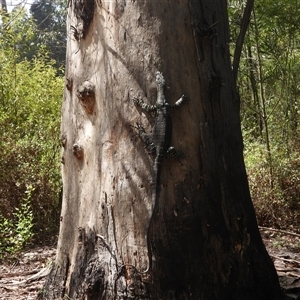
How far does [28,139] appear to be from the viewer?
25.1 ft

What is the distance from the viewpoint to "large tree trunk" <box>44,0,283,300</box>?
3494 millimetres

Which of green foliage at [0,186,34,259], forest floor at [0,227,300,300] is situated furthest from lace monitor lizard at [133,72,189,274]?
green foliage at [0,186,34,259]

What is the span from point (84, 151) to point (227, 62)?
4.07 ft

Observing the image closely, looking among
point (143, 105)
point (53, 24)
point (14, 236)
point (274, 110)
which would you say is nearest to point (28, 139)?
point (14, 236)

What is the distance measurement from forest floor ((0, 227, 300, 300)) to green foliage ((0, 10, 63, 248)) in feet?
1.27

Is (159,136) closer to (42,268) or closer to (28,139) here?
(42,268)

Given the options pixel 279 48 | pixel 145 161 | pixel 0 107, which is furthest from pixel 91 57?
pixel 279 48

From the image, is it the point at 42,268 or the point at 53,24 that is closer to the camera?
the point at 42,268

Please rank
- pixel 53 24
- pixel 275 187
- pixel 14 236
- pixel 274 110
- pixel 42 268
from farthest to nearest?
pixel 53 24
pixel 274 110
pixel 275 187
pixel 14 236
pixel 42 268

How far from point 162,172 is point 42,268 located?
8.57 ft

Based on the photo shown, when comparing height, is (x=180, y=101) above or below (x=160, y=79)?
below

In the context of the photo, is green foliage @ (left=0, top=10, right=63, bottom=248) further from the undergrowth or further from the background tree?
the undergrowth

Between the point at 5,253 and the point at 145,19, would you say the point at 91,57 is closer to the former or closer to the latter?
the point at 145,19

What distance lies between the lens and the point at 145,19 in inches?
140
